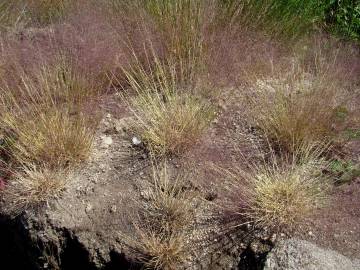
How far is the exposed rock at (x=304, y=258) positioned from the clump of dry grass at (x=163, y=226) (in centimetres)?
48

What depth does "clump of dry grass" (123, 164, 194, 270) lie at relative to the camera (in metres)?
2.70

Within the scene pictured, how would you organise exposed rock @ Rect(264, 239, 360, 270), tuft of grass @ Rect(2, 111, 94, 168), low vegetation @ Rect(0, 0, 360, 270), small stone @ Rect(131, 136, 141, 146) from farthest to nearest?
1. small stone @ Rect(131, 136, 141, 146)
2. tuft of grass @ Rect(2, 111, 94, 168)
3. low vegetation @ Rect(0, 0, 360, 270)
4. exposed rock @ Rect(264, 239, 360, 270)

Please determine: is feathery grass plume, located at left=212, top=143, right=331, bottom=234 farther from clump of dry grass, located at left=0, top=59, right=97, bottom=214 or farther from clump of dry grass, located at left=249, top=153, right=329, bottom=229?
clump of dry grass, located at left=0, top=59, right=97, bottom=214

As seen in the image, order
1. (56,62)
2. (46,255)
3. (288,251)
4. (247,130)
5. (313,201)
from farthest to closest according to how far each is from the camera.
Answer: (56,62)
(247,130)
(46,255)
(313,201)
(288,251)

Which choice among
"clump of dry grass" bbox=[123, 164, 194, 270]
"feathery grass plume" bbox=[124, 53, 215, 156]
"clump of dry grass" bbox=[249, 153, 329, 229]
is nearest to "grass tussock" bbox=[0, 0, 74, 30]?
"feathery grass plume" bbox=[124, 53, 215, 156]

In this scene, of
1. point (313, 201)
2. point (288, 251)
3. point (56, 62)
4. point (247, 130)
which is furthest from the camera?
point (56, 62)

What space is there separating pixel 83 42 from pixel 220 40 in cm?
97

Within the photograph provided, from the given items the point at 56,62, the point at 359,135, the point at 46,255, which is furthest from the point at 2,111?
the point at 359,135

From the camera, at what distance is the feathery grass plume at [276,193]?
8.85 feet

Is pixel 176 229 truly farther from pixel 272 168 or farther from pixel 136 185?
pixel 272 168

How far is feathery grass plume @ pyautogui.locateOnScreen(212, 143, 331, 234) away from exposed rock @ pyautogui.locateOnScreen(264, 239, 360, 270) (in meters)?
0.14

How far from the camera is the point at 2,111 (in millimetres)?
3387

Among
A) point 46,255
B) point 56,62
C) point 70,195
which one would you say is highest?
point 56,62

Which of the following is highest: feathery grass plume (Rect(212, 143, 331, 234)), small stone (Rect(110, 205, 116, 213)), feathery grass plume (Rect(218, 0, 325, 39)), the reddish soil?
feathery grass plume (Rect(218, 0, 325, 39))
